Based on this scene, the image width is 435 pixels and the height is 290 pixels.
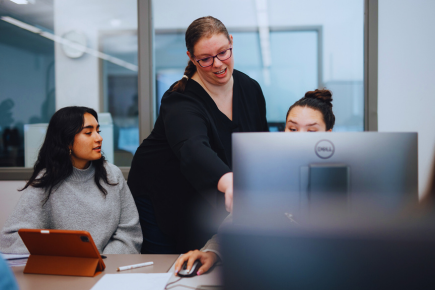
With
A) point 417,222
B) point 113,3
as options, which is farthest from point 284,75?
point 417,222

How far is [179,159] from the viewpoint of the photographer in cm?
117

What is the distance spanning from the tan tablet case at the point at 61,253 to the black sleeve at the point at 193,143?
40cm

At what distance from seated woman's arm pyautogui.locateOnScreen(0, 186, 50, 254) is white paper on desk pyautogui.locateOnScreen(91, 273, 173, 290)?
58 centimetres

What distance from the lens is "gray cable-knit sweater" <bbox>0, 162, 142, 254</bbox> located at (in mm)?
1479

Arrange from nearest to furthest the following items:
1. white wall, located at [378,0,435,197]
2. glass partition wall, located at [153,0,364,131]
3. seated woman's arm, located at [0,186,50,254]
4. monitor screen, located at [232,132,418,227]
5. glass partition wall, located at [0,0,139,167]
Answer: monitor screen, located at [232,132,418,227] < seated woman's arm, located at [0,186,50,254] < white wall, located at [378,0,435,197] < glass partition wall, located at [153,0,364,131] < glass partition wall, located at [0,0,139,167]

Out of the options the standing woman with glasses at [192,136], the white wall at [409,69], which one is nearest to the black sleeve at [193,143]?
the standing woman with glasses at [192,136]

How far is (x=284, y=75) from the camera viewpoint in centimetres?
263

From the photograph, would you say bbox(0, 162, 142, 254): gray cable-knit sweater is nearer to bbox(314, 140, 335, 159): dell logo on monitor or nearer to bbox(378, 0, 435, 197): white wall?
bbox(314, 140, 335, 159): dell logo on monitor

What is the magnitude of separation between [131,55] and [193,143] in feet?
5.94

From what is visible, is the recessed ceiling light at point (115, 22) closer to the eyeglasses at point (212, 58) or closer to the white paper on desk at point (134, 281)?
the eyeglasses at point (212, 58)

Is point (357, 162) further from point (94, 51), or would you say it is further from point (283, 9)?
Answer: point (94, 51)

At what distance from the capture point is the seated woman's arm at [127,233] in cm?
152

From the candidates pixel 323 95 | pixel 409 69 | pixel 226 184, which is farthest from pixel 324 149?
pixel 409 69

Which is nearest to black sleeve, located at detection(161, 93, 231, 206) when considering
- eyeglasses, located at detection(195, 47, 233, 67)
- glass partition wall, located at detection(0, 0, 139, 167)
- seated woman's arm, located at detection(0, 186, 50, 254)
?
eyeglasses, located at detection(195, 47, 233, 67)
